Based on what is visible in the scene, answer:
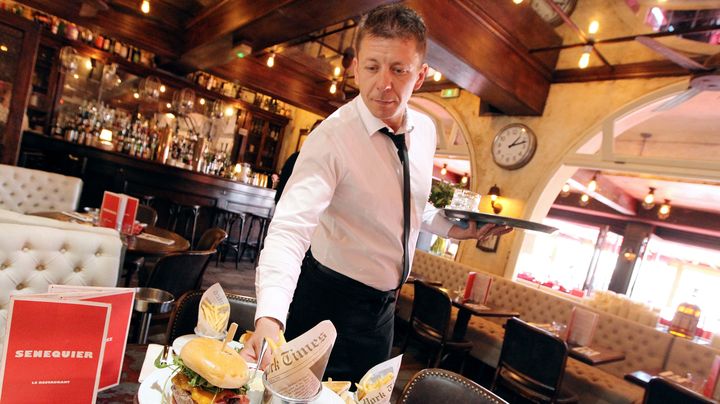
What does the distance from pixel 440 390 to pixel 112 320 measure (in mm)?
967

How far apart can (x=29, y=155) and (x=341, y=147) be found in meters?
6.63

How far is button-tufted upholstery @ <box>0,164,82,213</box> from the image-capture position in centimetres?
367

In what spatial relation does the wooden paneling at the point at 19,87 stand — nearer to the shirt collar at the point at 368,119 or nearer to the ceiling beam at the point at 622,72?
the shirt collar at the point at 368,119

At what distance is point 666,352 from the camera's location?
390cm

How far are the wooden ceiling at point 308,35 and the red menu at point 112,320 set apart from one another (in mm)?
3357

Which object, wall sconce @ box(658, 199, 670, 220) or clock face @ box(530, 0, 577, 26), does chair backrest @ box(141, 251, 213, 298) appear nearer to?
clock face @ box(530, 0, 577, 26)

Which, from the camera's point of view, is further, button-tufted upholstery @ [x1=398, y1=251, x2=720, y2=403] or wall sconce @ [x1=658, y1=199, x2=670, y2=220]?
wall sconce @ [x1=658, y1=199, x2=670, y2=220]

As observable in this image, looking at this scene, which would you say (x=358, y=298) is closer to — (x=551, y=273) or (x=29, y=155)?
(x=29, y=155)

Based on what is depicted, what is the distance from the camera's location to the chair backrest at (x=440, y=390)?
126 cm

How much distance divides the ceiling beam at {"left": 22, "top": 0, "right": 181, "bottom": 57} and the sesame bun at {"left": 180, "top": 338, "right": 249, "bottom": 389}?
7.00 metres

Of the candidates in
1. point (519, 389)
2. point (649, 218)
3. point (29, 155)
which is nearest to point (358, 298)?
point (519, 389)

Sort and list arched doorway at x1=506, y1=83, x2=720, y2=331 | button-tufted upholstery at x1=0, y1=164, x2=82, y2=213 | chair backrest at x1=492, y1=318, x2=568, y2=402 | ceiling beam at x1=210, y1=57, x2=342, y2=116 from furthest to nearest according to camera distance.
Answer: ceiling beam at x1=210, y1=57, x2=342, y2=116 < arched doorway at x1=506, y1=83, x2=720, y2=331 < button-tufted upholstery at x1=0, y1=164, x2=82, y2=213 < chair backrest at x1=492, y1=318, x2=568, y2=402

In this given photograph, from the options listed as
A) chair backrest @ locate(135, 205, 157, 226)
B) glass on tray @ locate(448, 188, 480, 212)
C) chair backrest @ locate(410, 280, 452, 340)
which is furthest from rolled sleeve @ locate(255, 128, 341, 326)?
chair backrest @ locate(135, 205, 157, 226)

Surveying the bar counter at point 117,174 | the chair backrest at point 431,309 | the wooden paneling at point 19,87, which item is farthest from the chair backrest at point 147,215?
the chair backrest at point 431,309
